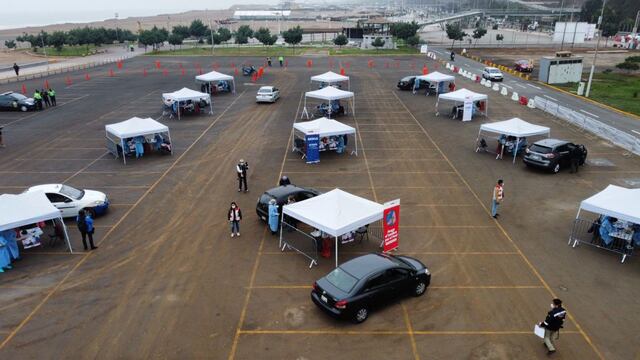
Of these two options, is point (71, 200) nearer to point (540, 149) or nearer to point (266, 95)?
point (540, 149)

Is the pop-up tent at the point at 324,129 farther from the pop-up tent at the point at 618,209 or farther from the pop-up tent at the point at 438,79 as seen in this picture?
the pop-up tent at the point at 438,79

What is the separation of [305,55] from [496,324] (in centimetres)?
7673

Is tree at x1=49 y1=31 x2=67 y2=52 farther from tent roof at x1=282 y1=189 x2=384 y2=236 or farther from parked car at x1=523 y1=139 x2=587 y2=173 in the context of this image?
parked car at x1=523 y1=139 x2=587 y2=173

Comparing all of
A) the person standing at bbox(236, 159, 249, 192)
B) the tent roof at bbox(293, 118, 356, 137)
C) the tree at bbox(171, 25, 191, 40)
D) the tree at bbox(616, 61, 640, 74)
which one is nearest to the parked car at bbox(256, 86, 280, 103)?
the tent roof at bbox(293, 118, 356, 137)

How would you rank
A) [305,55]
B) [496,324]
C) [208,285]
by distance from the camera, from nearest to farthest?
[496,324]
[208,285]
[305,55]

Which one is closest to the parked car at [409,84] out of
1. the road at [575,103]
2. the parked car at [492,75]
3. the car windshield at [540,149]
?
the road at [575,103]

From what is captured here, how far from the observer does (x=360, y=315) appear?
461 inches

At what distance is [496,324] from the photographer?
38.7ft

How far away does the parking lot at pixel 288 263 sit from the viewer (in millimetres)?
11180

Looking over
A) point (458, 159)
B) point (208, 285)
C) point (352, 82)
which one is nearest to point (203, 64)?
point (352, 82)

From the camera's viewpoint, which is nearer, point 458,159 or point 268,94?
point 458,159

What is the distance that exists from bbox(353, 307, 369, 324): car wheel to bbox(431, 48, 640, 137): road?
29.1 metres

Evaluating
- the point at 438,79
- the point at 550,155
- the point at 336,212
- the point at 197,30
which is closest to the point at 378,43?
the point at 197,30

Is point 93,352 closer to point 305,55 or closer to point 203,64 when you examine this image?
point 203,64
